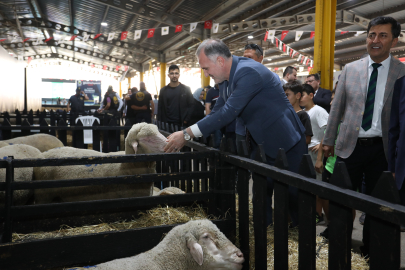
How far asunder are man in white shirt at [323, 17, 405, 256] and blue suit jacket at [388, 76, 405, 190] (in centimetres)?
29

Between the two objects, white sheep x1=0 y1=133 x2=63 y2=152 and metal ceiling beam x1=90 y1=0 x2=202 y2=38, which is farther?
metal ceiling beam x1=90 y1=0 x2=202 y2=38

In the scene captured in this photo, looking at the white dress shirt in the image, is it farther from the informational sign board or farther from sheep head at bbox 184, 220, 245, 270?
the informational sign board

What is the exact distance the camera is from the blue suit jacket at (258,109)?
205cm

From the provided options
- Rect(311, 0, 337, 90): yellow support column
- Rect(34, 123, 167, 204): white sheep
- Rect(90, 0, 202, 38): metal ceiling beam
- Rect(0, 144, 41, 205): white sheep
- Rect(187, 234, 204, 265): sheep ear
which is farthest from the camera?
Rect(90, 0, 202, 38): metal ceiling beam

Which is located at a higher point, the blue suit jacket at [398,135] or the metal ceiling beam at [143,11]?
the metal ceiling beam at [143,11]

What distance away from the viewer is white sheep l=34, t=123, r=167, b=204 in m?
2.64

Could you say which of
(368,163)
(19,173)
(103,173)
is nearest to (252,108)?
(368,163)

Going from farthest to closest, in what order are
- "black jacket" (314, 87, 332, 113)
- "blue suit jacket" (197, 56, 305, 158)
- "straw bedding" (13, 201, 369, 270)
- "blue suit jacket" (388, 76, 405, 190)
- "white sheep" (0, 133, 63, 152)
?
"black jacket" (314, 87, 332, 113) → "white sheep" (0, 133, 63, 152) → "straw bedding" (13, 201, 369, 270) → "blue suit jacket" (197, 56, 305, 158) → "blue suit jacket" (388, 76, 405, 190)

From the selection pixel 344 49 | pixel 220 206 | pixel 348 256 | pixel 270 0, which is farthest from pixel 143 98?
pixel 344 49

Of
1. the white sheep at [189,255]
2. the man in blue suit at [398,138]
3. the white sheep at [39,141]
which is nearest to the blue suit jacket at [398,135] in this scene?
the man in blue suit at [398,138]

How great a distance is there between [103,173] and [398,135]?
7.26 feet

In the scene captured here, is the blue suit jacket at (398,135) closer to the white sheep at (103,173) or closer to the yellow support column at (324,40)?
the white sheep at (103,173)

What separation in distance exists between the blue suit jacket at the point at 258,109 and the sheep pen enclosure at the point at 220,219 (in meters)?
0.25

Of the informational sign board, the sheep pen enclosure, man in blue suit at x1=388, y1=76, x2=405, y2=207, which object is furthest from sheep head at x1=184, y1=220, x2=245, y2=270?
the informational sign board
